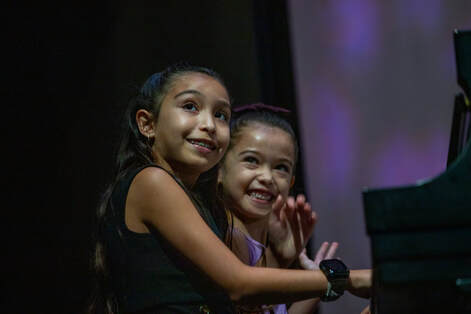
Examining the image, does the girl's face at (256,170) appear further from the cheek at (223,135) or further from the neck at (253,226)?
the cheek at (223,135)

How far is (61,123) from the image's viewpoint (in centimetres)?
231

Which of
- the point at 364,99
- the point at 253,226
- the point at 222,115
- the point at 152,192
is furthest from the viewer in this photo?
the point at 364,99

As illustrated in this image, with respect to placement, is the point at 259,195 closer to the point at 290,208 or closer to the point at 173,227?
the point at 290,208

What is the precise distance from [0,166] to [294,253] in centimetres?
114

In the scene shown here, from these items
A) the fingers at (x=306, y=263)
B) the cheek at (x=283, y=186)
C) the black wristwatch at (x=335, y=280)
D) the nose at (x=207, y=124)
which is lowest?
the fingers at (x=306, y=263)

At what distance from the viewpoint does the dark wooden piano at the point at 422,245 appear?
0.98 m

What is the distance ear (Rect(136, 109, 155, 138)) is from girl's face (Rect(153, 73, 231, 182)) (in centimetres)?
3

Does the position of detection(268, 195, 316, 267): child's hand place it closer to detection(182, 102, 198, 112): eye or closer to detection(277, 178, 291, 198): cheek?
detection(277, 178, 291, 198): cheek

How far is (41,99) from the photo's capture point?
7.49 ft

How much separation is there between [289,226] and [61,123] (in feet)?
3.26

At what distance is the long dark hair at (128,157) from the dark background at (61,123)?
20.8 inches

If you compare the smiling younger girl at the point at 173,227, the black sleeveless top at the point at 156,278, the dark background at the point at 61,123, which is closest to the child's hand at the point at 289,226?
the smiling younger girl at the point at 173,227

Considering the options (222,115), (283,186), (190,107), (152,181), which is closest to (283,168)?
(283,186)

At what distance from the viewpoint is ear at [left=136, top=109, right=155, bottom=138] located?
1.73m
